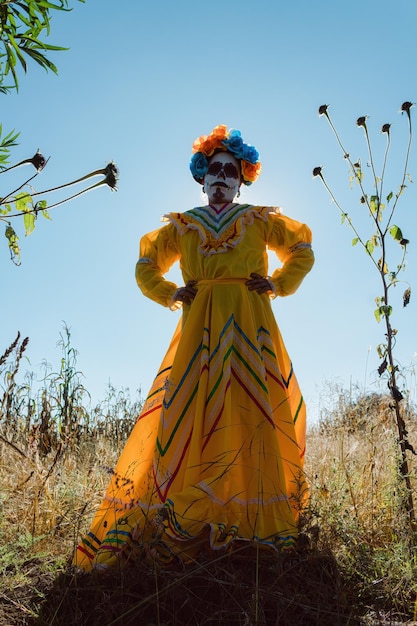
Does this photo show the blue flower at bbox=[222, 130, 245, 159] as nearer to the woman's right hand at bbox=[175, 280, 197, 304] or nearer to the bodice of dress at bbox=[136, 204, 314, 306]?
the bodice of dress at bbox=[136, 204, 314, 306]

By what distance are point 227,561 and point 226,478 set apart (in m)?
0.36

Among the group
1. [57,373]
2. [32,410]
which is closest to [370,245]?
[57,373]

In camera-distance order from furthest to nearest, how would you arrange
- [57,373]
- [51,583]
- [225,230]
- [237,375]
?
[57,373]
[225,230]
[237,375]
[51,583]

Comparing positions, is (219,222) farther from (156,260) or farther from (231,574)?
(231,574)

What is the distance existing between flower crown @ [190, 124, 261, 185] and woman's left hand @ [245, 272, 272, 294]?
761 mm

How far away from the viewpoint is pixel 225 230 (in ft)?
10.8

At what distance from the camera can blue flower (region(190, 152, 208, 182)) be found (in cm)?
363

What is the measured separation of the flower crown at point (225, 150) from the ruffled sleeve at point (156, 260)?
44 centimetres

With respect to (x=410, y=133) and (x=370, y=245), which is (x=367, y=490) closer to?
(x=370, y=245)

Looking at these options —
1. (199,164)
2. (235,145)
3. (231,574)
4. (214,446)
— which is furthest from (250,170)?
(231,574)

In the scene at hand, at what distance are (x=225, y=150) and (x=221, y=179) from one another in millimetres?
193

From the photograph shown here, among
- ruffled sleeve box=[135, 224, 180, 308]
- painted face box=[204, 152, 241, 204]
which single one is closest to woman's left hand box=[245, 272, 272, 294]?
ruffled sleeve box=[135, 224, 180, 308]

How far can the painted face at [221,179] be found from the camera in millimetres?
3518

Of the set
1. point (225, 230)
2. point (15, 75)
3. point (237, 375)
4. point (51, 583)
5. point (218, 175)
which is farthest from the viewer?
point (218, 175)
